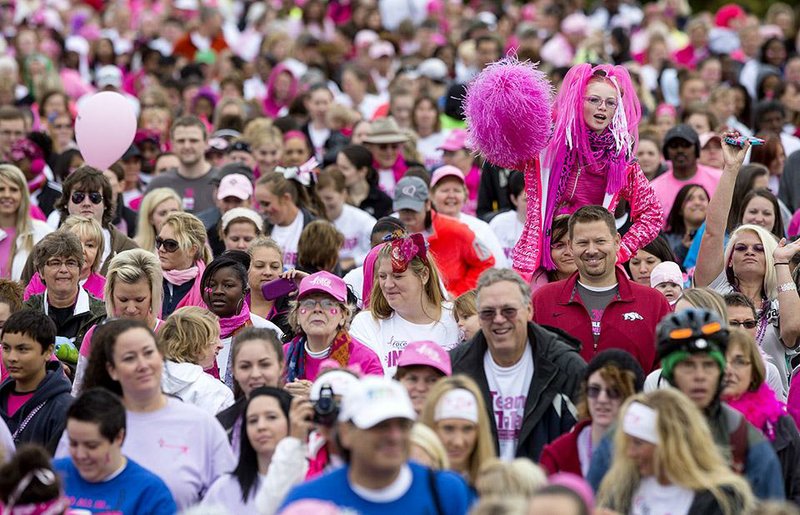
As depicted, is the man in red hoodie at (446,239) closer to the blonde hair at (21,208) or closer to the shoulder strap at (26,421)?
the blonde hair at (21,208)

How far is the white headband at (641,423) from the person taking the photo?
629 cm

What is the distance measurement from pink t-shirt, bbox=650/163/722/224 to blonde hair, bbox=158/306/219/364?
4547 millimetres

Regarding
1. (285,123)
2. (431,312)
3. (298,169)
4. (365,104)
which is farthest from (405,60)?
(431,312)

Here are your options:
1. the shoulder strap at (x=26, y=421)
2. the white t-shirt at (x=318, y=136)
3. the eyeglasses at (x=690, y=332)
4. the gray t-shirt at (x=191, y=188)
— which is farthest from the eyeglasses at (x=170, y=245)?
the white t-shirt at (x=318, y=136)

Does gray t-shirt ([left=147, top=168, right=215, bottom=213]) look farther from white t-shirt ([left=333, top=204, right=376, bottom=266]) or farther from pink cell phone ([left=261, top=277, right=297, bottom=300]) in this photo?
pink cell phone ([left=261, top=277, right=297, bottom=300])

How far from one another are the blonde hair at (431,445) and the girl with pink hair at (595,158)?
274 cm

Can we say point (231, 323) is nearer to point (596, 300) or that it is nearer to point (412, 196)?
point (412, 196)

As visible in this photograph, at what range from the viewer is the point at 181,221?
Result: 34.4 feet

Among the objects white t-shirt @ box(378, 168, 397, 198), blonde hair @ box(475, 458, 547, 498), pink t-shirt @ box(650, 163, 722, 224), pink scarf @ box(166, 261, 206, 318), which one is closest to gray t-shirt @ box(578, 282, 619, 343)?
blonde hair @ box(475, 458, 547, 498)

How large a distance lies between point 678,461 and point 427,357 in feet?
5.38

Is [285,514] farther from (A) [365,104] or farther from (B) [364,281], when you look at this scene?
(A) [365,104]

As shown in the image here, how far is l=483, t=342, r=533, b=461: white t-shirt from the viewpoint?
24.8 feet

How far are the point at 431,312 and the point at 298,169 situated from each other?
3.50 metres

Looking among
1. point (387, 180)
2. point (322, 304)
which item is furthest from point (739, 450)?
point (387, 180)
